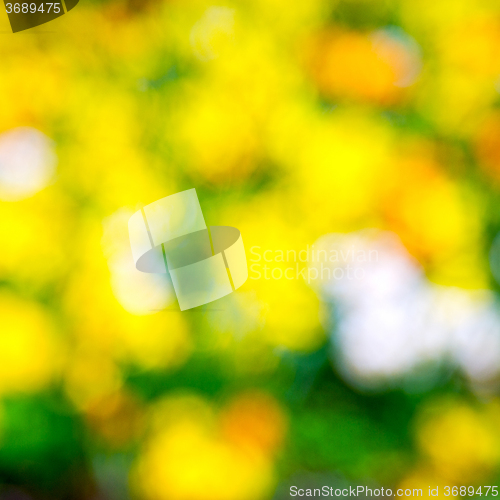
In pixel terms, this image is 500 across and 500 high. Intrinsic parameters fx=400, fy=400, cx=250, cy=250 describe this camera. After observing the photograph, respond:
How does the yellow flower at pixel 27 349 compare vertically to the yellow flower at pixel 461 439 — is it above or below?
above

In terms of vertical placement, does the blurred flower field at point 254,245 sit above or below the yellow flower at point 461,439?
above

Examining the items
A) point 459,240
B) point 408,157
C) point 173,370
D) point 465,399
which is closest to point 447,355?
point 465,399

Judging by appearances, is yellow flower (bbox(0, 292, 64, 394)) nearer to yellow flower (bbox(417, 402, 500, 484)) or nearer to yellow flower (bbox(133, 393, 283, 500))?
yellow flower (bbox(133, 393, 283, 500))

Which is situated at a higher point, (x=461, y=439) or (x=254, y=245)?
(x=254, y=245)

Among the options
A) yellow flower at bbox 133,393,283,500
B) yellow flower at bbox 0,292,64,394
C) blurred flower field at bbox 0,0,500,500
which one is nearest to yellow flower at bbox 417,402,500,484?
blurred flower field at bbox 0,0,500,500

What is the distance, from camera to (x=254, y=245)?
0.64 m

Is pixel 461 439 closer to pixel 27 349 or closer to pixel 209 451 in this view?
pixel 209 451

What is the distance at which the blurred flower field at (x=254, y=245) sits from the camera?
0.63m

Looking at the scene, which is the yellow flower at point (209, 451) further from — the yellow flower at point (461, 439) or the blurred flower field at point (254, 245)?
the yellow flower at point (461, 439)

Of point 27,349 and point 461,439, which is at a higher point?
point 27,349

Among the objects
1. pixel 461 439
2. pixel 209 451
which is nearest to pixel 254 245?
pixel 209 451

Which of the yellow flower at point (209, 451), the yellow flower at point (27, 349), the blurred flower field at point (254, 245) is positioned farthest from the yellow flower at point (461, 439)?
the yellow flower at point (27, 349)

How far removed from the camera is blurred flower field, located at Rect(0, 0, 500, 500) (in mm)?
628

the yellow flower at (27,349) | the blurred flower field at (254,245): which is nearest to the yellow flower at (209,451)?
the blurred flower field at (254,245)
